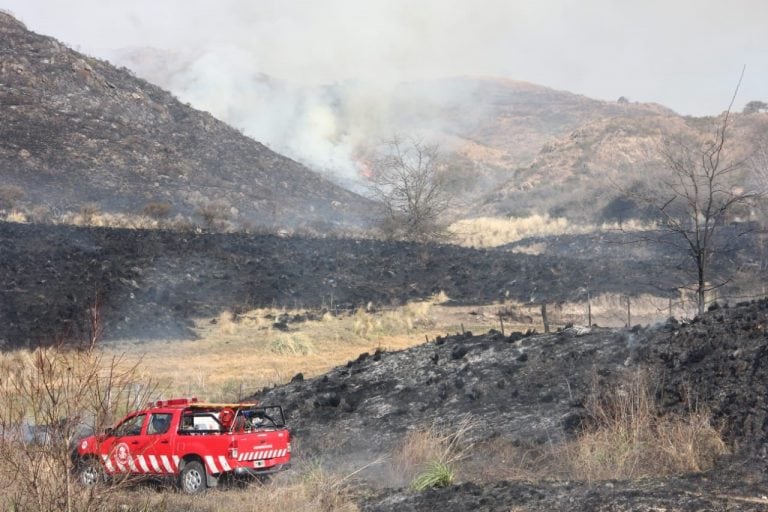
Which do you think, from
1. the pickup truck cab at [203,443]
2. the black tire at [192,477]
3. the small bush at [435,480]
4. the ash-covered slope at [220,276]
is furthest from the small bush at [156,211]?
the small bush at [435,480]

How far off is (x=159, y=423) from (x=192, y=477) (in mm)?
988

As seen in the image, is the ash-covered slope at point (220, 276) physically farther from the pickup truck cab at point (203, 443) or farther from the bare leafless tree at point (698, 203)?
the pickup truck cab at point (203, 443)

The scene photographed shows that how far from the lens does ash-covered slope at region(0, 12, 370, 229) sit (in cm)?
4388

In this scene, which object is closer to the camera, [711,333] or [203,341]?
[711,333]

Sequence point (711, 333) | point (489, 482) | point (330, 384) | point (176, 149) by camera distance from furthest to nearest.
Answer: point (176, 149)
point (330, 384)
point (711, 333)
point (489, 482)

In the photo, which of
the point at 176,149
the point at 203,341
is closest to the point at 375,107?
the point at 176,149

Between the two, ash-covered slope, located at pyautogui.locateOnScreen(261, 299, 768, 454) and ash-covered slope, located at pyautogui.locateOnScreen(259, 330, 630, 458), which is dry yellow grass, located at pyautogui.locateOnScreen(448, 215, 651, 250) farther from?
ash-covered slope, located at pyautogui.locateOnScreen(261, 299, 768, 454)

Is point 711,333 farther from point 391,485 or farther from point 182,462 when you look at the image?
point 182,462

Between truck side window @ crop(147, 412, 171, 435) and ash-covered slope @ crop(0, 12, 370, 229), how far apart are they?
30.3 metres

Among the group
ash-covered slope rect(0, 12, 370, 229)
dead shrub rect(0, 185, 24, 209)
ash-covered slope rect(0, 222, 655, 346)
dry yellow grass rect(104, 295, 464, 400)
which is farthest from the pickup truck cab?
dead shrub rect(0, 185, 24, 209)

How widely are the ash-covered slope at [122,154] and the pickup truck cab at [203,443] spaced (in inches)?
1198

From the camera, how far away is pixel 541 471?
9477mm

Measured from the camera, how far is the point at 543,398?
12.3 m

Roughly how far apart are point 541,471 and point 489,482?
82cm
